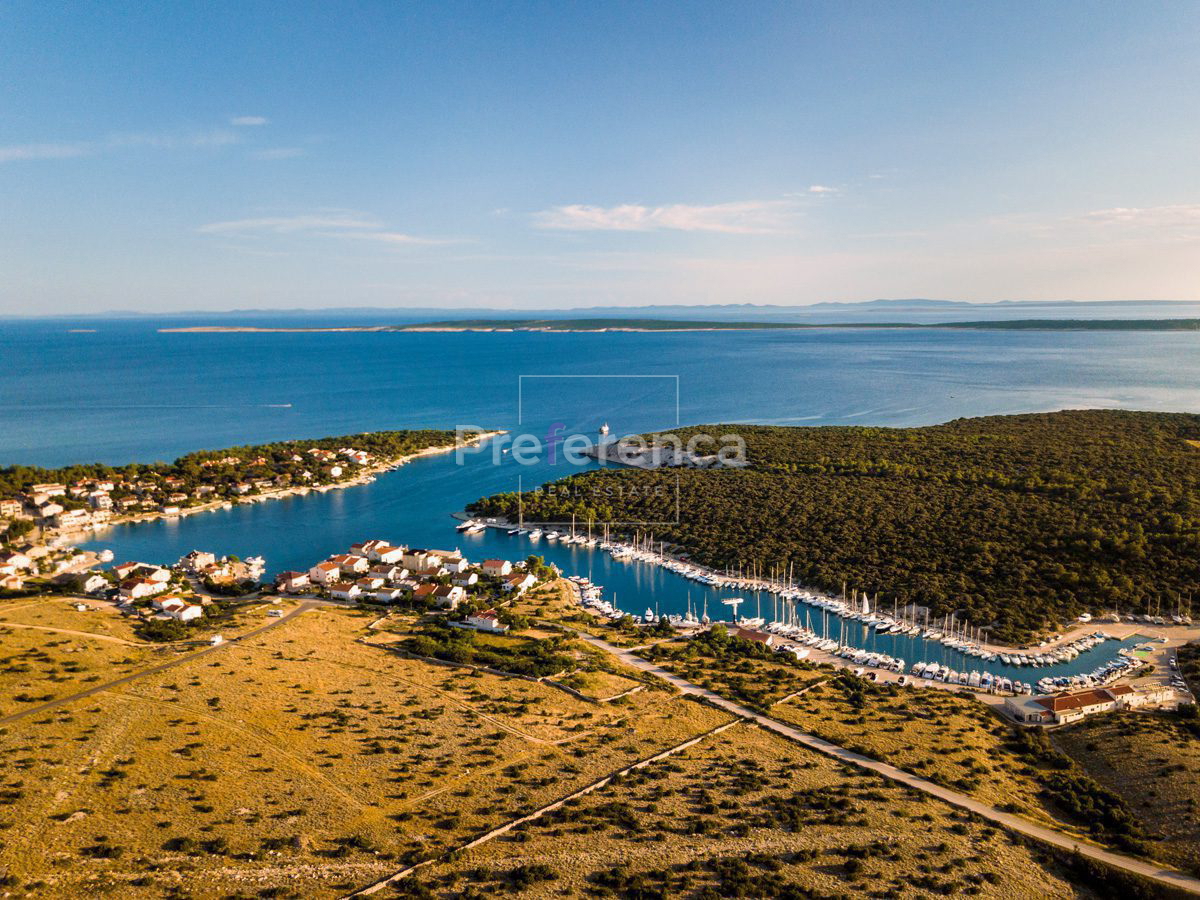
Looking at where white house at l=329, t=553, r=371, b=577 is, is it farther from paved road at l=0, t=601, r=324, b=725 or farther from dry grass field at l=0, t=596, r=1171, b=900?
dry grass field at l=0, t=596, r=1171, b=900

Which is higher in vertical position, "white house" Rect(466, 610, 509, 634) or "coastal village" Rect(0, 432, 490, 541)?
"coastal village" Rect(0, 432, 490, 541)

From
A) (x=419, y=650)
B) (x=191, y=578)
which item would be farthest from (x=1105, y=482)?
(x=191, y=578)

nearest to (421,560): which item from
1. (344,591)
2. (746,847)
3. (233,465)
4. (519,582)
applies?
(344,591)

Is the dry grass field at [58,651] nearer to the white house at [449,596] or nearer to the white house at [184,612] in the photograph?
the white house at [184,612]

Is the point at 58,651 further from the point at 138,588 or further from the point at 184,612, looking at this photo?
the point at 138,588

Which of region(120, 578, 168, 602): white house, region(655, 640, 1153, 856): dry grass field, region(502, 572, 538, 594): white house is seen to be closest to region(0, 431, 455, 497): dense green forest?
region(120, 578, 168, 602): white house

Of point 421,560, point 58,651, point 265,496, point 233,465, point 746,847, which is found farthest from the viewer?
point 233,465
